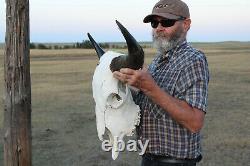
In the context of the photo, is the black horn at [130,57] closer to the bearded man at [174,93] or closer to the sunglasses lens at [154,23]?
the bearded man at [174,93]

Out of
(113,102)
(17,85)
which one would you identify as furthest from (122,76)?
(17,85)

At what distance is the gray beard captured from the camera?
138 inches

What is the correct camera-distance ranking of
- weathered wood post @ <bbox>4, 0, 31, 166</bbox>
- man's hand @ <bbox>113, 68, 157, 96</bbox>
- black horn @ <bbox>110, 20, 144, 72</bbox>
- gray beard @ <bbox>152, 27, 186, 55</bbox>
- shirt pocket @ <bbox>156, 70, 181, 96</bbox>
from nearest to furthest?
black horn @ <bbox>110, 20, 144, 72</bbox> < man's hand @ <bbox>113, 68, 157, 96</bbox> < shirt pocket @ <bbox>156, 70, 181, 96</bbox> < gray beard @ <bbox>152, 27, 186, 55</bbox> < weathered wood post @ <bbox>4, 0, 31, 166</bbox>

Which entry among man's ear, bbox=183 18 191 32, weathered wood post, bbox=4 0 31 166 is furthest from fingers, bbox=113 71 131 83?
weathered wood post, bbox=4 0 31 166

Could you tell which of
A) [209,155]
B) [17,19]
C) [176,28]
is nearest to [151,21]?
[176,28]

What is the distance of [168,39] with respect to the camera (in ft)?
11.5

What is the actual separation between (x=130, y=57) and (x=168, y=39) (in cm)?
61

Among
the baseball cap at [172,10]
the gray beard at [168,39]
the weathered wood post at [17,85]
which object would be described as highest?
the baseball cap at [172,10]

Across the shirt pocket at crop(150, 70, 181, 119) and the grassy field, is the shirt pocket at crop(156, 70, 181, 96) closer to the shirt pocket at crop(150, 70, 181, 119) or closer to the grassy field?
the shirt pocket at crop(150, 70, 181, 119)

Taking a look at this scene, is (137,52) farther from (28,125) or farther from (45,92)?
(45,92)

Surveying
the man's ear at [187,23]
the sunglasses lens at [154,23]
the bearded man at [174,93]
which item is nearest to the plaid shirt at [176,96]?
the bearded man at [174,93]

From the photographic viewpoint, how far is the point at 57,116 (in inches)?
496

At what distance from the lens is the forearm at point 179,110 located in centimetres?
308

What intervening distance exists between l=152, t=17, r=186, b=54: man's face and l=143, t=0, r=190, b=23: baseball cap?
0.05 m
